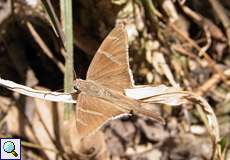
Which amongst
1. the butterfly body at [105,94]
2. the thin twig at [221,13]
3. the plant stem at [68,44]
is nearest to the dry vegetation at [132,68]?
the thin twig at [221,13]

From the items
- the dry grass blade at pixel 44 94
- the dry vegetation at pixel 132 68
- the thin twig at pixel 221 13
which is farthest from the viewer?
the thin twig at pixel 221 13

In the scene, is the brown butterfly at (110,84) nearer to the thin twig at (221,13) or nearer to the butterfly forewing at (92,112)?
the butterfly forewing at (92,112)

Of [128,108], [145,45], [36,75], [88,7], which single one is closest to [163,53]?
[145,45]

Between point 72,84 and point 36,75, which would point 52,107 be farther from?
point 72,84

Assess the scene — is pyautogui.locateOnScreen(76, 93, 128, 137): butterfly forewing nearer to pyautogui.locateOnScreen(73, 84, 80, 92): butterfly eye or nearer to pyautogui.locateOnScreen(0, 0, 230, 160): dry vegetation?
pyautogui.locateOnScreen(73, 84, 80, 92): butterfly eye

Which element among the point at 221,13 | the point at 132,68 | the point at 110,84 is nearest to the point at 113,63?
the point at 110,84

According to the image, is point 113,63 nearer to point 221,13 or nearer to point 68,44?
point 68,44

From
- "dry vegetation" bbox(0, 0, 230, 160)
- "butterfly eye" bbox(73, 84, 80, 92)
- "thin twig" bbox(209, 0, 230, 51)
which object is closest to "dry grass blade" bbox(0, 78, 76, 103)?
"butterfly eye" bbox(73, 84, 80, 92)
